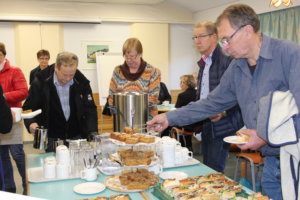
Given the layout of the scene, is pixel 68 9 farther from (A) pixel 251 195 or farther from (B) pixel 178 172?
(A) pixel 251 195

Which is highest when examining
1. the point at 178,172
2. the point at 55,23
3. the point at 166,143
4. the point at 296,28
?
the point at 55,23

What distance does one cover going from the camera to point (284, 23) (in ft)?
16.5

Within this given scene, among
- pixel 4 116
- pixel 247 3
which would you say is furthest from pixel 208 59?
pixel 247 3

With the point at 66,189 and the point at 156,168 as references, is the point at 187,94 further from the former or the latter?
the point at 66,189

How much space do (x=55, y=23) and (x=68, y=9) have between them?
39cm

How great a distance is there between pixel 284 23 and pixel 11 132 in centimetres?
437

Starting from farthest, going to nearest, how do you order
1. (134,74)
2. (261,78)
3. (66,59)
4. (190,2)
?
(190,2)
(134,74)
(66,59)
(261,78)

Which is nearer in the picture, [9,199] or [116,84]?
[9,199]

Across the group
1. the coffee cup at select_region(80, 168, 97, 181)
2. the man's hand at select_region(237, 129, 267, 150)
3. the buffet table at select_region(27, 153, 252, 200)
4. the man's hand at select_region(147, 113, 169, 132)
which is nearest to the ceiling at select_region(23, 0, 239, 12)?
the man's hand at select_region(147, 113, 169, 132)

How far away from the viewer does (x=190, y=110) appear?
6.63 ft

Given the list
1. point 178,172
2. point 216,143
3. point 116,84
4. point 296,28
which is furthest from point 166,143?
point 296,28

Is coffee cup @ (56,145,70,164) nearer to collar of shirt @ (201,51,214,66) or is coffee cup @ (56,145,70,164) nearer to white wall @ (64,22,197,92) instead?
collar of shirt @ (201,51,214,66)

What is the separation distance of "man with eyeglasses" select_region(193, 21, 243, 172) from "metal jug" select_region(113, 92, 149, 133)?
1.60 feet

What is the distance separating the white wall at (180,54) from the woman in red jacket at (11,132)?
4.42 metres
